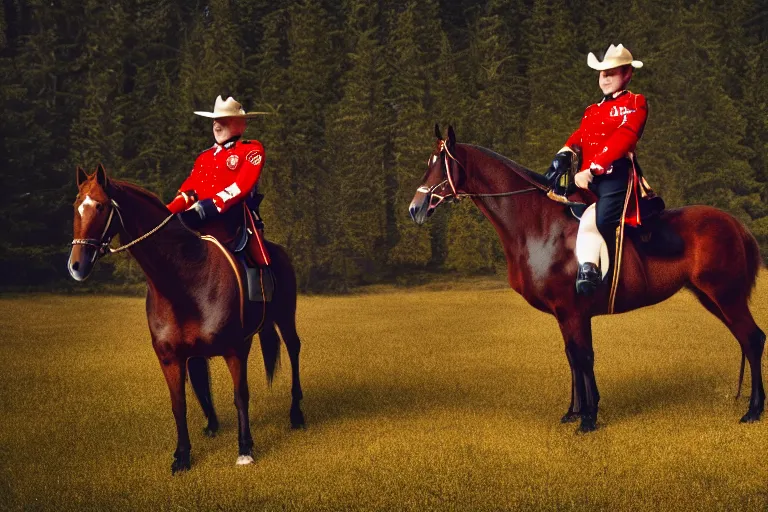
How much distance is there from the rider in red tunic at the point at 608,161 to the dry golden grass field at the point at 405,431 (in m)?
1.69

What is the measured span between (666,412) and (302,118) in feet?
60.7

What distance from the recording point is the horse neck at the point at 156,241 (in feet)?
20.5

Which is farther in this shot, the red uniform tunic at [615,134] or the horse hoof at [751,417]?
the horse hoof at [751,417]

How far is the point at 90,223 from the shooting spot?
5.91 metres

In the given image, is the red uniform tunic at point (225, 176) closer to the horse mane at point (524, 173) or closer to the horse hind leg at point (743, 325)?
the horse mane at point (524, 173)

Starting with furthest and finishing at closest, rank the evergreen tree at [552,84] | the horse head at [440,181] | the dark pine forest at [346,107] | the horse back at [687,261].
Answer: the evergreen tree at [552,84] < the dark pine forest at [346,107] < the horse back at [687,261] < the horse head at [440,181]

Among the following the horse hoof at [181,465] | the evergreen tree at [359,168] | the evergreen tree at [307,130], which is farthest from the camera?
the evergreen tree at [359,168]

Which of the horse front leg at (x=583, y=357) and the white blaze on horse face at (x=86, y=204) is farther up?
the white blaze on horse face at (x=86, y=204)

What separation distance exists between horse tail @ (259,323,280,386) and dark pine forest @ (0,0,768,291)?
14.4 meters

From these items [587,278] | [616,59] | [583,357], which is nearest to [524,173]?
[587,278]

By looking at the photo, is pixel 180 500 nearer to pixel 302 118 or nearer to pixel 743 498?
pixel 743 498

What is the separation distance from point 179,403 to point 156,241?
Answer: 136 centimetres

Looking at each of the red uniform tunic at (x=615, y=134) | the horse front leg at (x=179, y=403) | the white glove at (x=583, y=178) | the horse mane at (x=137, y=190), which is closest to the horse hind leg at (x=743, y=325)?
the red uniform tunic at (x=615, y=134)

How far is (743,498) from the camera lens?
5781 mm
